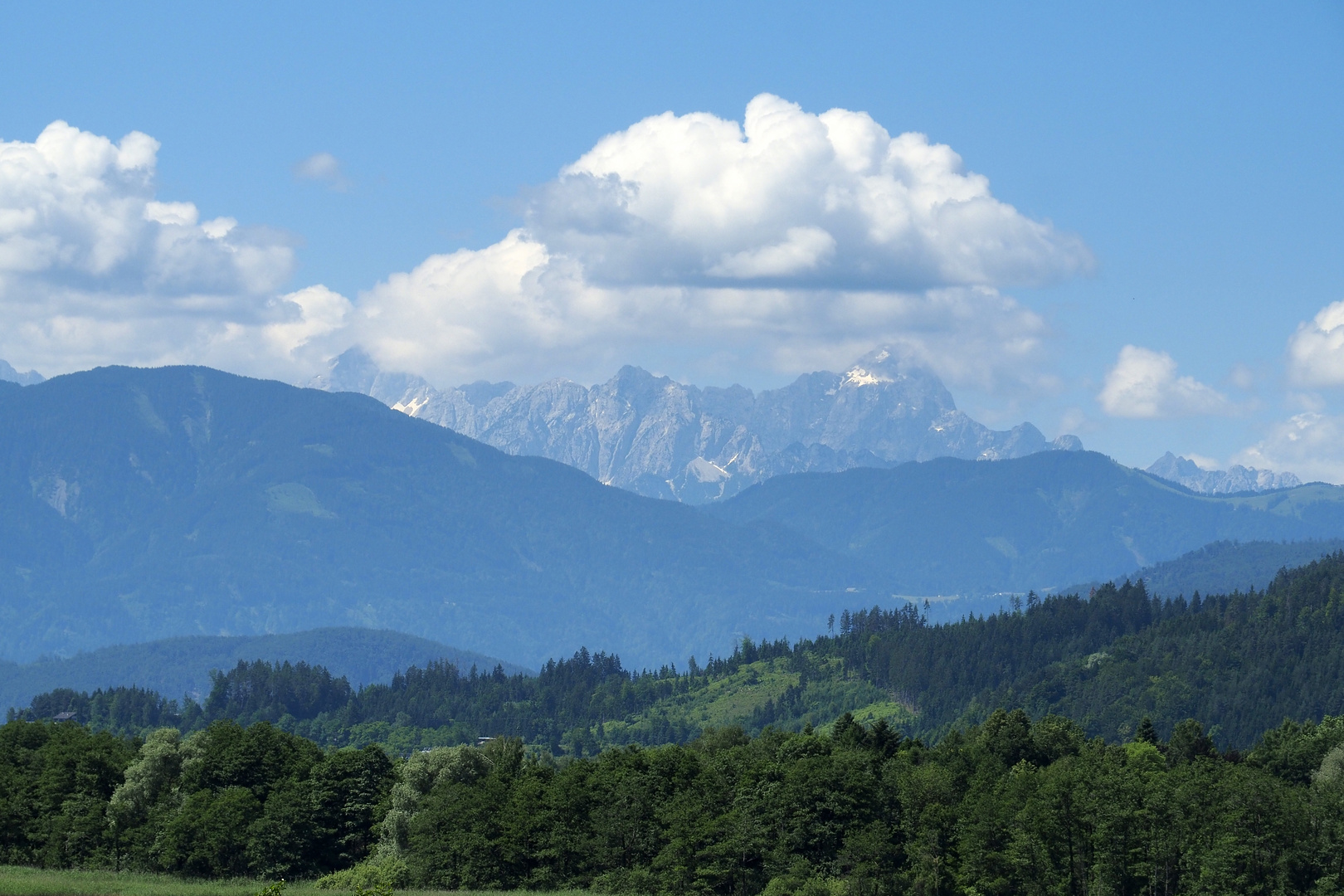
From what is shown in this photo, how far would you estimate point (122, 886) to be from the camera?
440 ft

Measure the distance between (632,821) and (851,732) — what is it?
1408 inches

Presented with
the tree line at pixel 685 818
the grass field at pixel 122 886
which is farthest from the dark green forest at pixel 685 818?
the grass field at pixel 122 886

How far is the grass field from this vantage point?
129m

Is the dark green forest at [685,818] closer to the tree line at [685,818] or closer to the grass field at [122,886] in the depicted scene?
the tree line at [685,818]

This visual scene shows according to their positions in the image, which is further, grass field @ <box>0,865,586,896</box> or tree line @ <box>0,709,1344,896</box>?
tree line @ <box>0,709,1344,896</box>

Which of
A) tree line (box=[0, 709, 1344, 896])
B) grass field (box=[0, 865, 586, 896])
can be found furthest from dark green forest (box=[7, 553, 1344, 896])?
grass field (box=[0, 865, 586, 896])

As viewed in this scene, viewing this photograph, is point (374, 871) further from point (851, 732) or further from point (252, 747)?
point (851, 732)

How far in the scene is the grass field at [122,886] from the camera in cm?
12862

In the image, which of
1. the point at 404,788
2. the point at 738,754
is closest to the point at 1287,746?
the point at 738,754

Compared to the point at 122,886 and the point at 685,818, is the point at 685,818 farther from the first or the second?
the point at 122,886

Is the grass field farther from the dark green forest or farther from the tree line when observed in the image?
the dark green forest

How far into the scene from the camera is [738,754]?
6373 inches

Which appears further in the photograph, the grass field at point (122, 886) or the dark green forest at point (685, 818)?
the dark green forest at point (685, 818)

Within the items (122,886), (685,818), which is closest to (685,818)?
(685,818)
